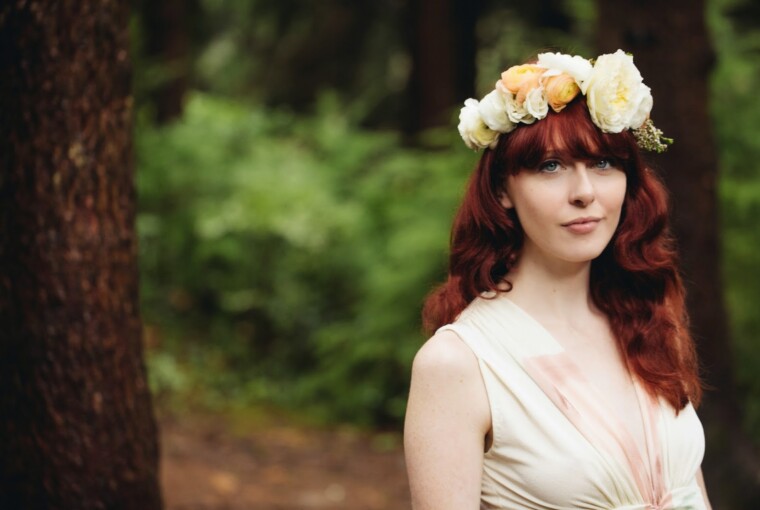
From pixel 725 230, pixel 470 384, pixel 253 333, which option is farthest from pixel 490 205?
pixel 253 333

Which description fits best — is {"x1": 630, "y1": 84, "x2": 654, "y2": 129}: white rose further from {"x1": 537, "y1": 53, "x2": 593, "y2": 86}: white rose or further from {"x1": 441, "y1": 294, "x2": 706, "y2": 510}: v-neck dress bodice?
{"x1": 441, "y1": 294, "x2": 706, "y2": 510}: v-neck dress bodice

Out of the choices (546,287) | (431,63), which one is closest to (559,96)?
(546,287)

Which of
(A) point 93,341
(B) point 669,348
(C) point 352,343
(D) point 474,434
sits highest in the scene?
(C) point 352,343

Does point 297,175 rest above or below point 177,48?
below

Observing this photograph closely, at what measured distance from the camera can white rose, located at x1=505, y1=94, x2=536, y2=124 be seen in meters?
2.36

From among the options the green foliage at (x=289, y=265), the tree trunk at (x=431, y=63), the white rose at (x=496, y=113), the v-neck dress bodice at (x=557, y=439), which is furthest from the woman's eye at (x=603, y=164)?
the tree trunk at (x=431, y=63)

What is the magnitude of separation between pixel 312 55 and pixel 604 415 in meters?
13.8

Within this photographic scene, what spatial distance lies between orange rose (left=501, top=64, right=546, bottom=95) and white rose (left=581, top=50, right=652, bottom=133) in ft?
0.44

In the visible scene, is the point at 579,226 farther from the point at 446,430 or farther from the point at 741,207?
the point at 741,207

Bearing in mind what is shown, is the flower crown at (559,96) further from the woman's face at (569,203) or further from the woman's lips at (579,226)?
the woman's lips at (579,226)

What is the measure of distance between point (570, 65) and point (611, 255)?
58 centimetres

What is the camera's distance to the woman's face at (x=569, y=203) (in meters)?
2.37

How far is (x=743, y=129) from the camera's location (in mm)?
7125

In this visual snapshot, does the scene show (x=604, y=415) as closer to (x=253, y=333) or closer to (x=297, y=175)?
(x=253, y=333)
